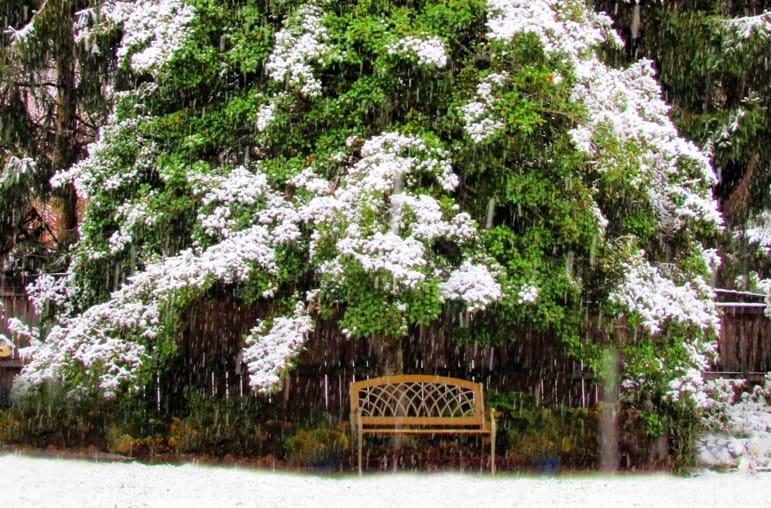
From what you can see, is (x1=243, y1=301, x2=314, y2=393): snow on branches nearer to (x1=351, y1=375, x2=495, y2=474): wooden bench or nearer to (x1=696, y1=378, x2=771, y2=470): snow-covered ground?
(x1=351, y1=375, x2=495, y2=474): wooden bench

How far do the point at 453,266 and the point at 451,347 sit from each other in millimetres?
2361

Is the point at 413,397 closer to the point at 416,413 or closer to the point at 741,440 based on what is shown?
the point at 416,413

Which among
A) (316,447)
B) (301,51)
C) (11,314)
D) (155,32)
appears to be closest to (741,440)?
(316,447)

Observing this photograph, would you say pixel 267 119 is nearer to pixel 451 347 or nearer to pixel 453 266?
pixel 453 266

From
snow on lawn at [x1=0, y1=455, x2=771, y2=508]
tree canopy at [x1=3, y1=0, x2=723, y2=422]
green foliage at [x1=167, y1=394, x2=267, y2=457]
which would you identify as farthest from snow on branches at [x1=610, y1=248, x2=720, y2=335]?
green foliage at [x1=167, y1=394, x2=267, y2=457]

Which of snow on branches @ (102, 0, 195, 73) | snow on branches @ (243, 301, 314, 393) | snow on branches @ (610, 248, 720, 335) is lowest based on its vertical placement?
snow on branches @ (243, 301, 314, 393)

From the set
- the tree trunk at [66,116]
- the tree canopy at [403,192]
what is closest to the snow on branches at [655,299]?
the tree canopy at [403,192]

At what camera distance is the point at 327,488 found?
6.90m

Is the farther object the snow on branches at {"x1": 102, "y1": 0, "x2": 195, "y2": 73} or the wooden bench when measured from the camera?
the snow on branches at {"x1": 102, "y1": 0, "x2": 195, "y2": 73}

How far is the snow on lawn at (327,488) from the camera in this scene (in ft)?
20.7

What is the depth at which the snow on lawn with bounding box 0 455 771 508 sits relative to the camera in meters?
6.31

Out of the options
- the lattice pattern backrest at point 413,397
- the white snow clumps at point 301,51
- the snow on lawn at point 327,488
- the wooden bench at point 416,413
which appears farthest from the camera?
the lattice pattern backrest at point 413,397

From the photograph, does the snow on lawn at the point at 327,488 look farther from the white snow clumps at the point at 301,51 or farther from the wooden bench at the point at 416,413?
the white snow clumps at the point at 301,51

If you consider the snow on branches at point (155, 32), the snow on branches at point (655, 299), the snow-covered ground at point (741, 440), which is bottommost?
the snow-covered ground at point (741, 440)
